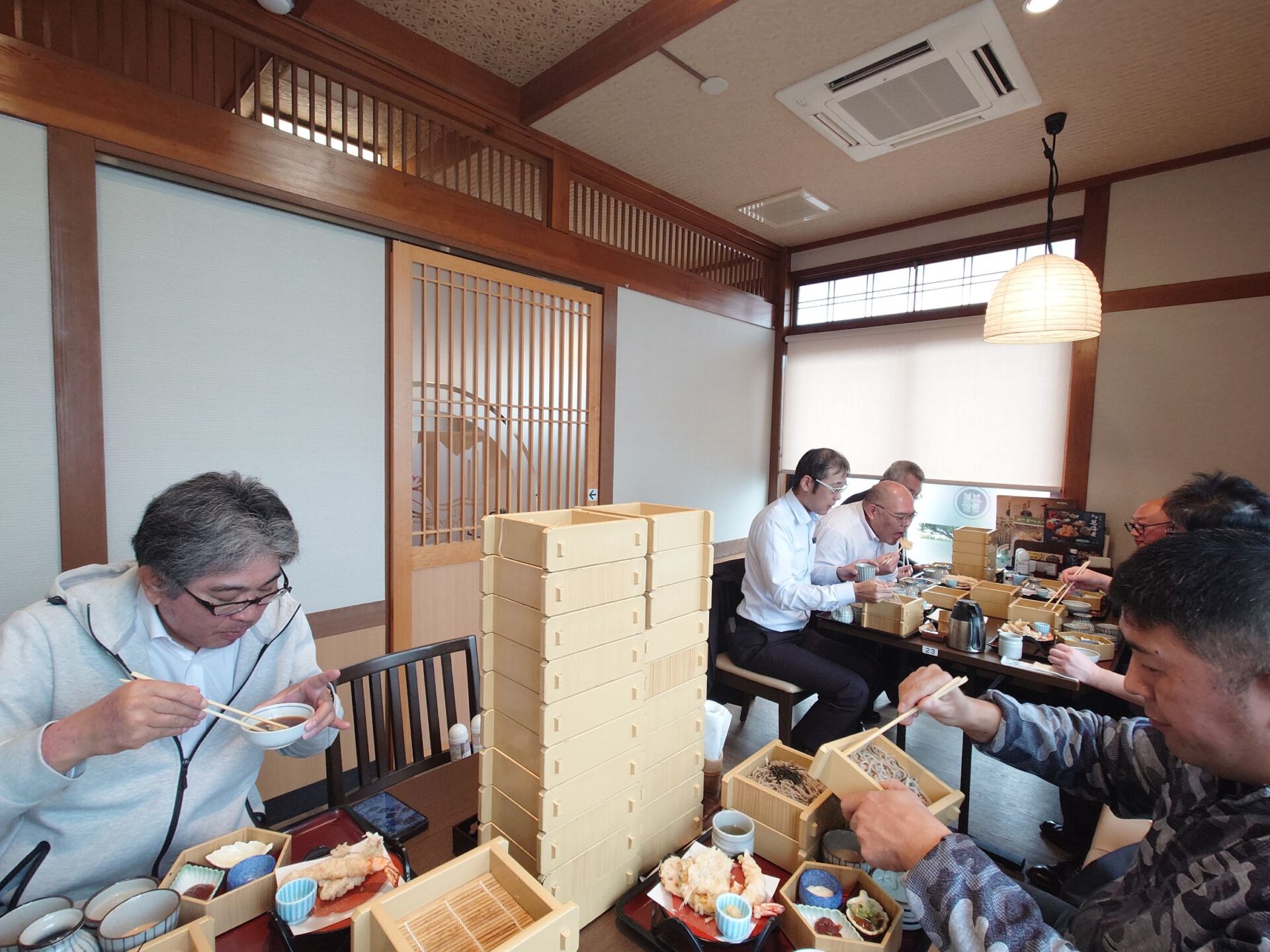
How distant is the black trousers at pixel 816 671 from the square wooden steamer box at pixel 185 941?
2.30 meters

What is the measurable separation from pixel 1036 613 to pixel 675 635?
2.23 m

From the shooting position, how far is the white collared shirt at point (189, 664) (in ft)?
3.80

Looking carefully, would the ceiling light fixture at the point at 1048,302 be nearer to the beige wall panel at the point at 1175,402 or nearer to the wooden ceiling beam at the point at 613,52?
the beige wall panel at the point at 1175,402

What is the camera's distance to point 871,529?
10.7ft

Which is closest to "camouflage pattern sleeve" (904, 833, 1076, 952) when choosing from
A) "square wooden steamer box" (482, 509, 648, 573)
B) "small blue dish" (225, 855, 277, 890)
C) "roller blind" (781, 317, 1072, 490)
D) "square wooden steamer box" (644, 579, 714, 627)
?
"square wooden steamer box" (644, 579, 714, 627)

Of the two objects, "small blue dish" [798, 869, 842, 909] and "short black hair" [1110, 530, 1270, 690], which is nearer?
"short black hair" [1110, 530, 1270, 690]

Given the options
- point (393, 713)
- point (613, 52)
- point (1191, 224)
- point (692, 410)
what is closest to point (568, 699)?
point (393, 713)

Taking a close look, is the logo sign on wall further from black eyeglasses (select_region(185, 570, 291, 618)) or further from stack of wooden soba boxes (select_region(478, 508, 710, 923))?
black eyeglasses (select_region(185, 570, 291, 618))

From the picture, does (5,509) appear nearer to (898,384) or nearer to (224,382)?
(224,382)

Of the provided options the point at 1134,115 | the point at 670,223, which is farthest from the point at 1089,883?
the point at 670,223

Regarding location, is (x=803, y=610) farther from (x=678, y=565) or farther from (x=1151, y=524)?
(x=678, y=565)

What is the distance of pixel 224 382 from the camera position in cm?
223

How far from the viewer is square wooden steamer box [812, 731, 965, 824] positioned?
1.03 metres

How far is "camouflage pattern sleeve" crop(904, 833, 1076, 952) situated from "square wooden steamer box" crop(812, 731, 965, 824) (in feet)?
0.48
